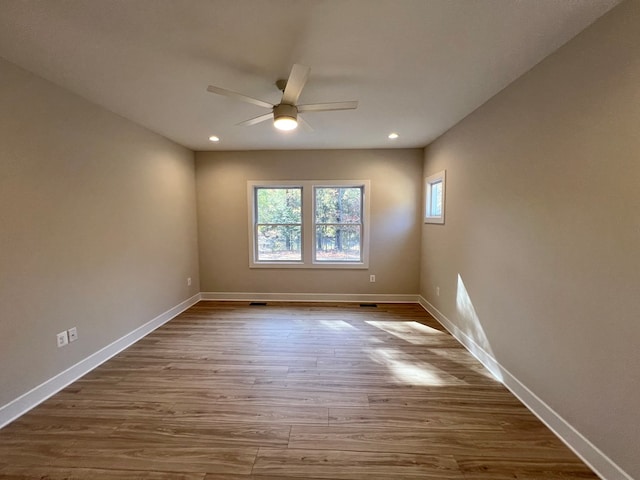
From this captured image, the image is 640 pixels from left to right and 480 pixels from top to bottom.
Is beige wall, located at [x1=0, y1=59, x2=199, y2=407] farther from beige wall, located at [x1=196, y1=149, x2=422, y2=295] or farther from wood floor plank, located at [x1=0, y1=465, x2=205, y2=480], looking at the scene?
beige wall, located at [x1=196, y1=149, x2=422, y2=295]

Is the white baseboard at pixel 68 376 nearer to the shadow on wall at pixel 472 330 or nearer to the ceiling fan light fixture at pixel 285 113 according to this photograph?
the ceiling fan light fixture at pixel 285 113

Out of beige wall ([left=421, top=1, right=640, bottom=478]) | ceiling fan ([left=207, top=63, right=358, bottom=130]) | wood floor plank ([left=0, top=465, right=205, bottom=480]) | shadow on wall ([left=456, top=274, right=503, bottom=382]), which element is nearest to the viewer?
beige wall ([left=421, top=1, right=640, bottom=478])

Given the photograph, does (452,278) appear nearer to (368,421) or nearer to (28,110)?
(368,421)

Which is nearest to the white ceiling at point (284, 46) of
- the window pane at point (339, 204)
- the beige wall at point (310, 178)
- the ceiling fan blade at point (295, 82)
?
the ceiling fan blade at point (295, 82)

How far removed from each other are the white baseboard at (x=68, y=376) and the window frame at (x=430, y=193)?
401cm

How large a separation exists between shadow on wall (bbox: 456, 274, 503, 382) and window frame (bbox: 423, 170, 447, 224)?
38.1 inches

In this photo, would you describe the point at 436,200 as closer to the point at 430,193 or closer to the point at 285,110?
the point at 430,193

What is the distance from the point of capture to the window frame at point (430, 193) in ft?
11.5

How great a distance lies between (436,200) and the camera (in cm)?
397

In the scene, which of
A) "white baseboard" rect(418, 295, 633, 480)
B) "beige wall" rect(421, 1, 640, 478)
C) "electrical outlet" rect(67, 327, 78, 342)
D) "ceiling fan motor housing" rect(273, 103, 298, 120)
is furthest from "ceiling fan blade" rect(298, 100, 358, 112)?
"electrical outlet" rect(67, 327, 78, 342)

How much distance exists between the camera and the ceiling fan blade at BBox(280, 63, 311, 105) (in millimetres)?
1630

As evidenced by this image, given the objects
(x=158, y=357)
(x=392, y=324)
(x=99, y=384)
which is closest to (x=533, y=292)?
(x=392, y=324)

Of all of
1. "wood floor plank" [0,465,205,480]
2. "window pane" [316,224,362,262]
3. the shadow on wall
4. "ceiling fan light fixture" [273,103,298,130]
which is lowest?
"wood floor plank" [0,465,205,480]

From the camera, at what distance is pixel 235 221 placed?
4457 mm
